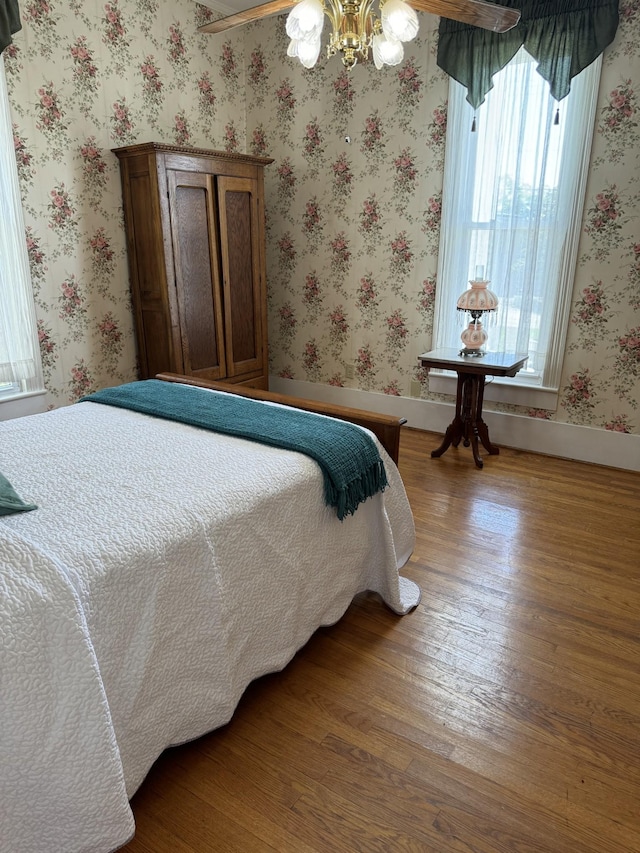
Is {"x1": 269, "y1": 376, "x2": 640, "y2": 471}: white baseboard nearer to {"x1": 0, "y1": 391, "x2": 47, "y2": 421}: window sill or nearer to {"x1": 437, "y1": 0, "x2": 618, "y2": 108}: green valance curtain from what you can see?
{"x1": 437, "y1": 0, "x2": 618, "y2": 108}: green valance curtain

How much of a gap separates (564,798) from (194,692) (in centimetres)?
98

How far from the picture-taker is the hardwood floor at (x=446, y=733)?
1394mm

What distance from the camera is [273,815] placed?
1426mm

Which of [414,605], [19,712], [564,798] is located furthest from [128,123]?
[564,798]

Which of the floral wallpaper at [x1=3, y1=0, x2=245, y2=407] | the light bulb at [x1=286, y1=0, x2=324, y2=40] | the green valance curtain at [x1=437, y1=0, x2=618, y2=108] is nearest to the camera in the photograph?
the light bulb at [x1=286, y1=0, x2=324, y2=40]

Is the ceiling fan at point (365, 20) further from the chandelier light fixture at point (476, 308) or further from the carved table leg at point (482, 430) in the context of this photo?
the carved table leg at point (482, 430)

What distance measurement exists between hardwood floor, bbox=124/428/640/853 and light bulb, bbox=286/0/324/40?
198 cm

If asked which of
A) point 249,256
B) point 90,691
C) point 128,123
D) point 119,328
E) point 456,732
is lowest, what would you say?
point 456,732

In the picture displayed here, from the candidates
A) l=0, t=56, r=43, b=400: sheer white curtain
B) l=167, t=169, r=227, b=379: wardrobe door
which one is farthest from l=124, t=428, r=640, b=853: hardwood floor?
l=0, t=56, r=43, b=400: sheer white curtain

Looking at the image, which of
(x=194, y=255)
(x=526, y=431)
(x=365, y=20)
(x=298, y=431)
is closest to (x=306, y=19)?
(x=365, y=20)

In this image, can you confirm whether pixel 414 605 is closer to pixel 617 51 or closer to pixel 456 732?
pixel 456 732

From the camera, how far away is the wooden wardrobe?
3.61 m

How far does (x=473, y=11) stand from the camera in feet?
6.05

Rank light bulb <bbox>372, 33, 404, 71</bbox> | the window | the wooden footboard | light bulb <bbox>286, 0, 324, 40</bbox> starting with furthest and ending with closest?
the window, the wooden footboard, light bulb <bbox>372, 33, 404, 71</bbox>, light bulb <bbox>286, 0, 324, 40</bbox>
